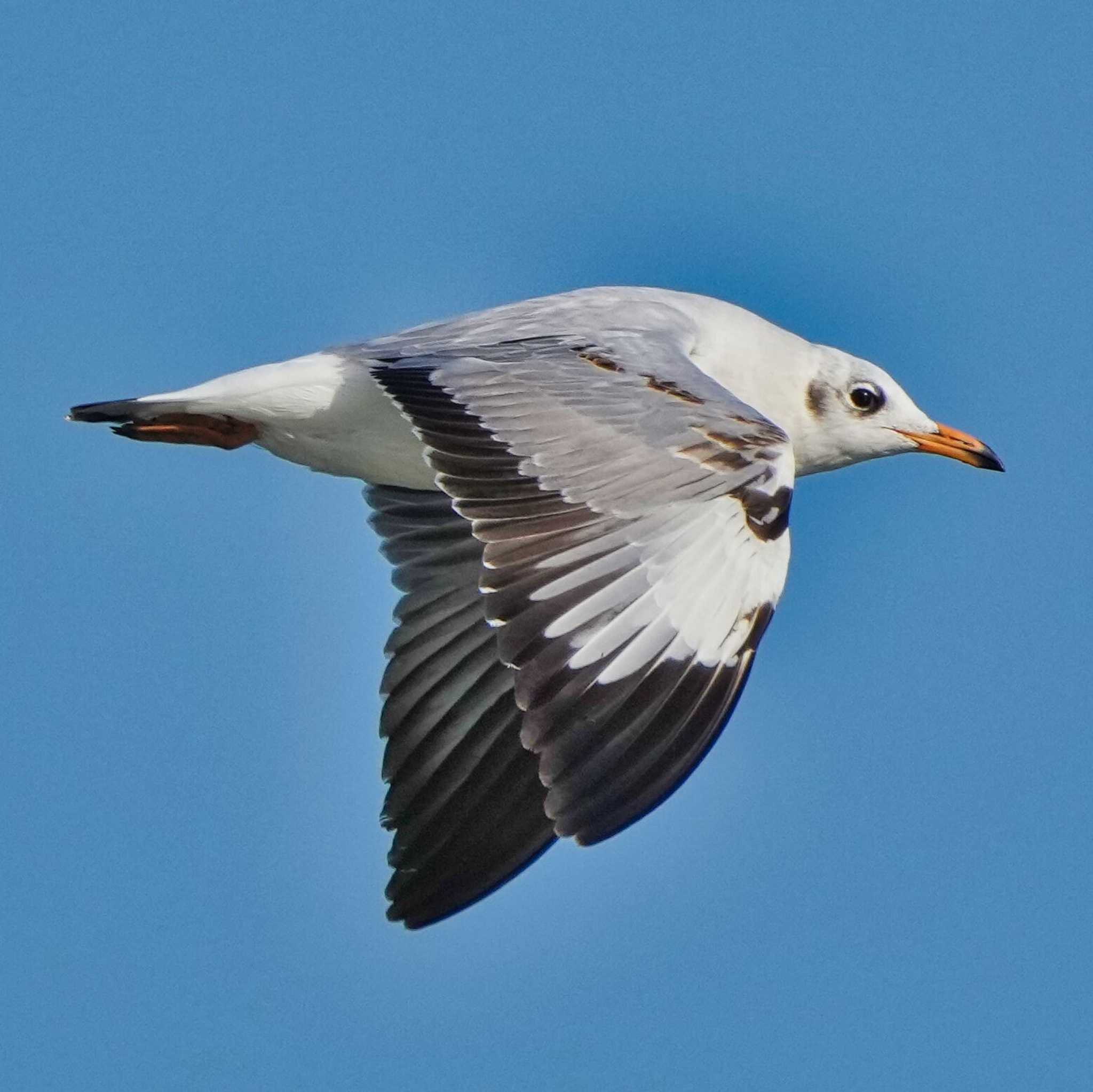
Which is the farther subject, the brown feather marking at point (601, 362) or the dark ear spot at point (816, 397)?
the dark ear spot at point (816, 397)

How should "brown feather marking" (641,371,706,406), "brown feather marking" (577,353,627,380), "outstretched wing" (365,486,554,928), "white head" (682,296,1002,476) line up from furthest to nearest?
1. "white head" (682,296,1002,476)
2. "outstretched wing" (365,486,554,928)
3. "brown feather marking" (577,353,627,380)
4. "brown feather marking" (641,371,706,406)

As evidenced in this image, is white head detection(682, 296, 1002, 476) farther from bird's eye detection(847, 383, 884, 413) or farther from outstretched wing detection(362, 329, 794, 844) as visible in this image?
outstretched wing detection(362, 329, 794, 844)

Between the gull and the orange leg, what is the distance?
1 cm

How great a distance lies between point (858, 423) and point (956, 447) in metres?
0.42

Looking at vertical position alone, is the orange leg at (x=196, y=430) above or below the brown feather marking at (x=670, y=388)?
above

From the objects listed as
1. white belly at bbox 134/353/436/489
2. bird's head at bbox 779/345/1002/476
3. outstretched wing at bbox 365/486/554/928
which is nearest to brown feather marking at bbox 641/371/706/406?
white belly at bbox 134/353/436/489

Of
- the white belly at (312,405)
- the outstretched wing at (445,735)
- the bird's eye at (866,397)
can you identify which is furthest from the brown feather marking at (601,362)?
the bird's eye at (866,397)

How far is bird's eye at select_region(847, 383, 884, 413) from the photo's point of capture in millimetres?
9070

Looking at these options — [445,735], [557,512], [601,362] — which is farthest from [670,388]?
[445,735]

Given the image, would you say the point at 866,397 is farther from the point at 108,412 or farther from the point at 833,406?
the point at 108,412

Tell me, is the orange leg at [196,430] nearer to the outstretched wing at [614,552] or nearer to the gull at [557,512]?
the gull at [557,512]

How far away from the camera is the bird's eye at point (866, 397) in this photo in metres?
9.07

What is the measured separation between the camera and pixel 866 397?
9.09m

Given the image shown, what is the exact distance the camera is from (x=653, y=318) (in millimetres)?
8203
